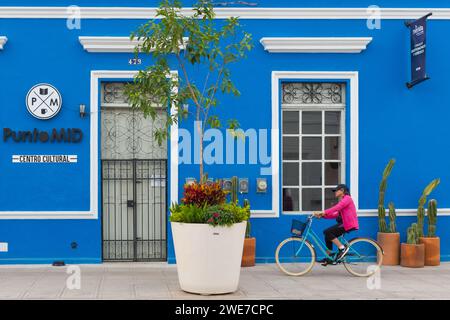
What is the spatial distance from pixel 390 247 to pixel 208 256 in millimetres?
4849

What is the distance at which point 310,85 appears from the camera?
13.8m

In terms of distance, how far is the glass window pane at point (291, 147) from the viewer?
45.3ft

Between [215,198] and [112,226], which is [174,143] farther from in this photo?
[215,198]

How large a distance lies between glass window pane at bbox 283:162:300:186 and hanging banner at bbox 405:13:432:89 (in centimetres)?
283

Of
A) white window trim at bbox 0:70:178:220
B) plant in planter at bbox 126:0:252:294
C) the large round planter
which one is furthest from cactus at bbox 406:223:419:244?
white window trim at bbox 0:70:178:220

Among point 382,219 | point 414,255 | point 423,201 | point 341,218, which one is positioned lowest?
point 414,255

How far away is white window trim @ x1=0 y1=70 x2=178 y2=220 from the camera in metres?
13.1

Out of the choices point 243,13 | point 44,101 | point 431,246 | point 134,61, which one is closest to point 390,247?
point 431,246

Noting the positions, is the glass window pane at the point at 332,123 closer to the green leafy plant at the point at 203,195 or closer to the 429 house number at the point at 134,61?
the 429 house number at the point at 134,61

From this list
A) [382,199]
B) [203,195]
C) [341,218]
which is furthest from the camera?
[382,199]

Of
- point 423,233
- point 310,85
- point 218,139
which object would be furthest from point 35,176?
point 423,233

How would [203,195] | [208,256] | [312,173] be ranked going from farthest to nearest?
[312,173] → [203,195] → [208,256]

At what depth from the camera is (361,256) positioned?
480 inches

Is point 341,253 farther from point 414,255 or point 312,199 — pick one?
point 312,199
